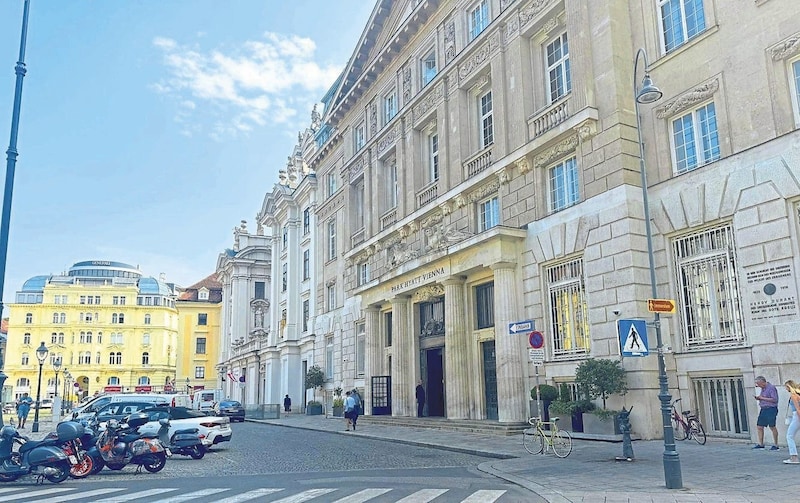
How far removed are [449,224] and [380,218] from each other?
7488 millimetres

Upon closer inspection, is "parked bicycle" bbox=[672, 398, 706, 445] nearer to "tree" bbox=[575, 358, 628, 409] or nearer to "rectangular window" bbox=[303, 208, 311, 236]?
"tree" bbox=[575, 358, 628, 409]

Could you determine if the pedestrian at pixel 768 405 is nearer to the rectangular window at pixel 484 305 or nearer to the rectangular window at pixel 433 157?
the rectangular window at pixel 484 305

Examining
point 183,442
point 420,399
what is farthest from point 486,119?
point 183,442

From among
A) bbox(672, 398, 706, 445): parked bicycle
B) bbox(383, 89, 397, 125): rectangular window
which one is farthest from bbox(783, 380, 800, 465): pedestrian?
bbox(383, 89, 397, 125): rectangular window

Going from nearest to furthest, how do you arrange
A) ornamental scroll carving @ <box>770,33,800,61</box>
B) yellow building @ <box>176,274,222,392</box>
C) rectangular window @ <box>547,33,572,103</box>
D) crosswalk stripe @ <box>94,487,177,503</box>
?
1. crosswalk stripe @ <box>94,487,177,503</box>
2. ornamental scroll carving @ <box>770,33,800,61</box>
3. rectangular window @ <box>547,33,572,103</box>
4. yellow building @ <box>176,274,222,392</box>

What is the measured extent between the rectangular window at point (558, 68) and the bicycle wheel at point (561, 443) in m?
11.4

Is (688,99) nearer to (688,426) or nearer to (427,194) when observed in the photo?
(688,426)

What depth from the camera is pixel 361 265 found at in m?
37.7

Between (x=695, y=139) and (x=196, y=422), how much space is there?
16.2m

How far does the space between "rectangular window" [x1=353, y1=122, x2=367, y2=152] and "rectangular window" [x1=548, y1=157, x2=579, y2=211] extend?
17353 millimetres

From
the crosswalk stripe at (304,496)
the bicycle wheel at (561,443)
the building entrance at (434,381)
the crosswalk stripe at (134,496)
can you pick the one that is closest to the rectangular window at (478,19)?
the building entrance at (434,381)

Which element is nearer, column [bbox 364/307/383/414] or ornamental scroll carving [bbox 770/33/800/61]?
ornamental scroll carving [bbox 770/33/800/61]

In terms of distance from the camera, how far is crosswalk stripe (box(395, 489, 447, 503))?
10.5 metres

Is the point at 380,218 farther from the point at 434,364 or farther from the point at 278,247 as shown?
the point at 278,247
